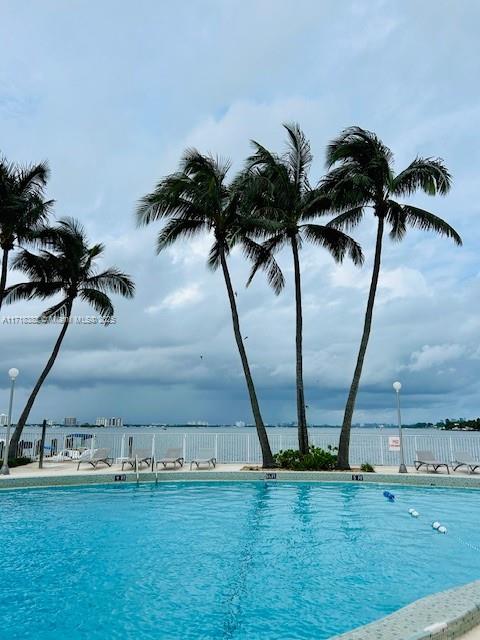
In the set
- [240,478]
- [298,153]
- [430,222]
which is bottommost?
[240,478]

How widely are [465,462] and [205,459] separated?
8.24 meters

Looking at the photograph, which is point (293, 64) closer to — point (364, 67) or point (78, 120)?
point (364, 67)

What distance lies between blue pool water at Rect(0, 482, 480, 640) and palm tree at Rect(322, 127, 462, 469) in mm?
5877

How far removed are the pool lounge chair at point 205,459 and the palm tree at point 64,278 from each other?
6.62 metres

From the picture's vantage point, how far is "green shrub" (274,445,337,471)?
14.5m

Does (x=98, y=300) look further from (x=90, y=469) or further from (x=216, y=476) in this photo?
(x=216, y=476)

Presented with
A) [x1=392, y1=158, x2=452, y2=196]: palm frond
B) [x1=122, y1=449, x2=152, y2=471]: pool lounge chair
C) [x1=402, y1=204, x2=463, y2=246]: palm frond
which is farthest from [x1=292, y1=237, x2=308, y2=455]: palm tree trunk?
[x1=122, y1=449, x2=152, y2=471]: pool lounge chair

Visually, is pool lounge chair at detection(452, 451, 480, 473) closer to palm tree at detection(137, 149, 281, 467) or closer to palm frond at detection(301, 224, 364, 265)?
palm tree at detection(137, 149, 281, 467)

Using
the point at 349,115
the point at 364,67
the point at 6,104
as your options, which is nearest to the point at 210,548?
the point at 364,67

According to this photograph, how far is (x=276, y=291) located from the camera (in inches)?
697

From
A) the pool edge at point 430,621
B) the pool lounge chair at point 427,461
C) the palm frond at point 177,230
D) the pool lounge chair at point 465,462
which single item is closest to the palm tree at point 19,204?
the palm frond at point 177,230

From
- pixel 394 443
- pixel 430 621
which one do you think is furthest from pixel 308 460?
pixel 430 621

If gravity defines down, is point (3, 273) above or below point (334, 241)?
below

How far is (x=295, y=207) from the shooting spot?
15.9 m
